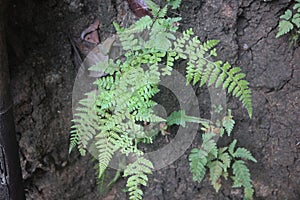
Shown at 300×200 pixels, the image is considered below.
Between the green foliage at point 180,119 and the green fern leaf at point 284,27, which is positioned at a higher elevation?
the green fern leaf at point 284,27

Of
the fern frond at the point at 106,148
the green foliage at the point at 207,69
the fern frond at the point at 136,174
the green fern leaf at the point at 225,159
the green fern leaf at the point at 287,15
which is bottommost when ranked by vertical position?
the fern frond at the point at 136,174

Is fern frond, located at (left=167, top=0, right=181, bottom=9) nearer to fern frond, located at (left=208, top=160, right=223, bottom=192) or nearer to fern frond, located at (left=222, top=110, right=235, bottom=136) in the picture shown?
fern frond, located at (left=222, top=110, right=235, bottom=136)

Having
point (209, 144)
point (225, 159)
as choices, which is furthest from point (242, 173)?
point (209, 144)

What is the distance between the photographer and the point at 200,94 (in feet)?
7.84

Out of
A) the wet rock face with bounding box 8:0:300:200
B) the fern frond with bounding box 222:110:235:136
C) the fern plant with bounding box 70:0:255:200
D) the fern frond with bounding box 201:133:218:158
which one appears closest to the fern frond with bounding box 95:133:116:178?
the fern plant with bounding box 70:0:255:200

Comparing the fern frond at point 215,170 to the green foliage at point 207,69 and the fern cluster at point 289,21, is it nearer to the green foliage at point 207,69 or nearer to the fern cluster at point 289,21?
the green foliage at point 207,69

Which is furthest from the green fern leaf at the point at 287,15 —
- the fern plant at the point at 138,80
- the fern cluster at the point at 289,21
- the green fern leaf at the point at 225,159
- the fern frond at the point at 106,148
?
the fern frond at the point at 106,148

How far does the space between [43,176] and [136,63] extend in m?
0.91

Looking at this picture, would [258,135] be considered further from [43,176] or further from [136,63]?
[43,176]

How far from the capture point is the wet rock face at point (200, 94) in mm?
2258

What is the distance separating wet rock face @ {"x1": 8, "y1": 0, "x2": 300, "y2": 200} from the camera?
2258mm

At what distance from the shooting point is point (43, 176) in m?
2.47

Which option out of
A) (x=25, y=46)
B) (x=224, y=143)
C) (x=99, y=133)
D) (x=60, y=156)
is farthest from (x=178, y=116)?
(x=25, y=46)

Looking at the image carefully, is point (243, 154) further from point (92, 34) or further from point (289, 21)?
point (92, 34)
